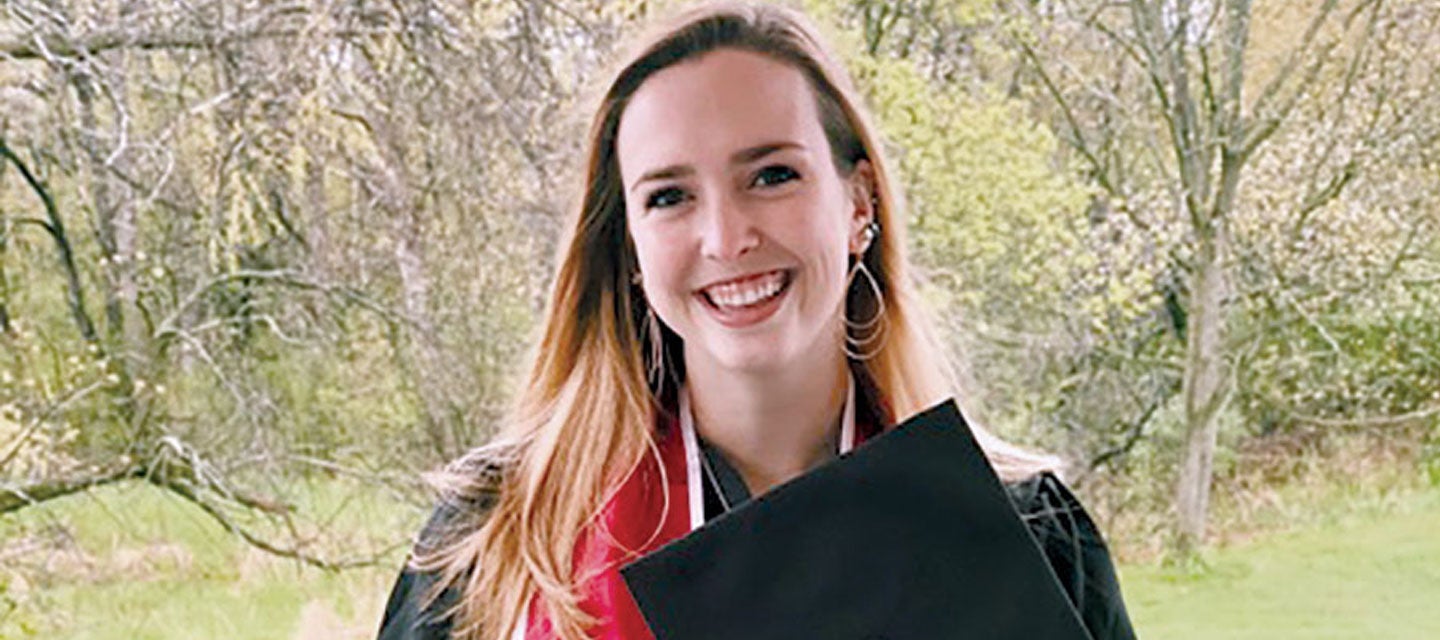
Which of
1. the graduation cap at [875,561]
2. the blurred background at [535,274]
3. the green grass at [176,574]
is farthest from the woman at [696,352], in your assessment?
the green grass at [176,574]

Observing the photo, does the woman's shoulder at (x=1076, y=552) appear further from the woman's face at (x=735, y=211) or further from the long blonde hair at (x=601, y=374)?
the woman's face at (x=735, y=211)

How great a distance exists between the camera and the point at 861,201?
1.12m

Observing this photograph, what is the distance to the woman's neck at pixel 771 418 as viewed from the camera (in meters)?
1.07

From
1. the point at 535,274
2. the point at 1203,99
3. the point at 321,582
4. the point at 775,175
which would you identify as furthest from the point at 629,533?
the point at 1203,99

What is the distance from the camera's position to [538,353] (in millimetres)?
1178

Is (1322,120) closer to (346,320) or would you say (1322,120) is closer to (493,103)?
(493,103)

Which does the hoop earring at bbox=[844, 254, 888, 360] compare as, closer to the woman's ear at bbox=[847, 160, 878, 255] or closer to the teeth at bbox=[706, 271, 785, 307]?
the woman's ear at bbox=[847, 160, 878, 255]

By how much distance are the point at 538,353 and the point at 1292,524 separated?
5.31 ft

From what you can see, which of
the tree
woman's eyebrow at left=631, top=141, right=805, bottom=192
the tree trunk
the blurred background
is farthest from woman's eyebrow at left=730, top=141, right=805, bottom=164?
the tree trunk

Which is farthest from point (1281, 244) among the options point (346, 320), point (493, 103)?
point (346, 320)

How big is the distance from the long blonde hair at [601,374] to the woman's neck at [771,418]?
0.04m

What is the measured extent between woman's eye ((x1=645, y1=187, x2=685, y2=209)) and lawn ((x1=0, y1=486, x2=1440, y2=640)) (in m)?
1.41

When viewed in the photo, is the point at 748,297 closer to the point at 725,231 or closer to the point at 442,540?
the point at 725,231

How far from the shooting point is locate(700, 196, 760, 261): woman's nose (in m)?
1.00
